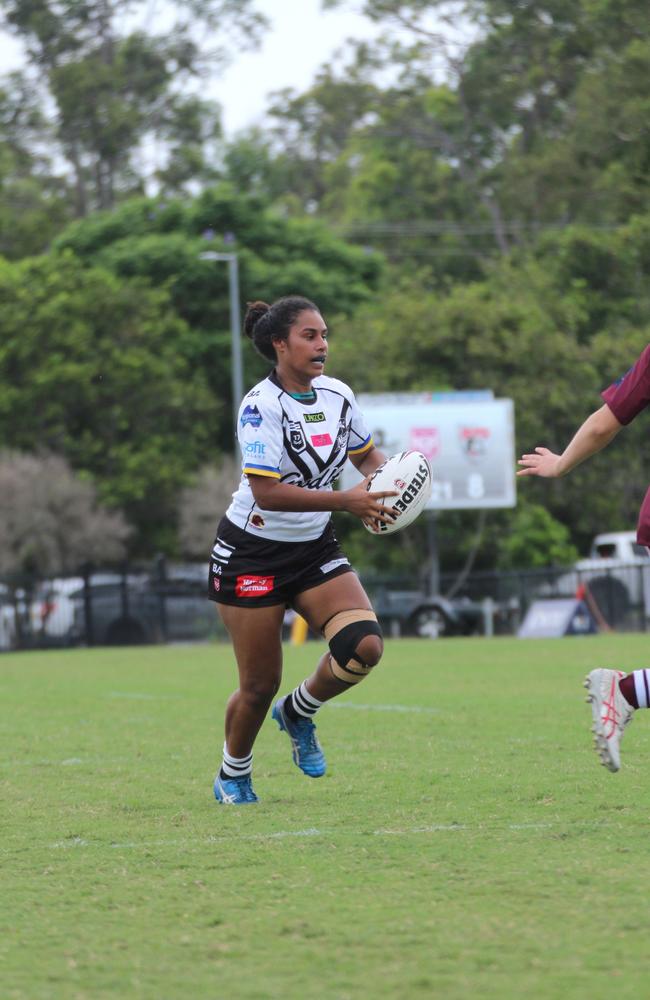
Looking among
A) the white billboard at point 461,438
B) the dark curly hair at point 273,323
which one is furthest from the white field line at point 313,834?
the white billboard at point 461,438

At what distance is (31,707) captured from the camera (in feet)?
46.8

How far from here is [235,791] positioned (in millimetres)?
7324

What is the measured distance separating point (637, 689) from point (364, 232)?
5272cm

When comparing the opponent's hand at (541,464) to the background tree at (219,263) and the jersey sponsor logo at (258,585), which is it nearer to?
the jersey sponsor logo at (258,585)

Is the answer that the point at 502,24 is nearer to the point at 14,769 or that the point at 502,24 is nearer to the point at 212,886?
the point at 14,769

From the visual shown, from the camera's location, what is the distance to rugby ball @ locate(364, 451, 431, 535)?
6.91 m

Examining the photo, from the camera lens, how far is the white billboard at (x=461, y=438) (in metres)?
33.3

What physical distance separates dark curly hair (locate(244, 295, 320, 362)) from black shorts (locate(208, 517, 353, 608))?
79 centimetres

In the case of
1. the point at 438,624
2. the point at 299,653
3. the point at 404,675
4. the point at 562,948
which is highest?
the point at 562,948

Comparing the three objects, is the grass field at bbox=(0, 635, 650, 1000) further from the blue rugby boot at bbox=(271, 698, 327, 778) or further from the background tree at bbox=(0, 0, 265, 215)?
the background tree at bbox=(0, 0, 265, 215)

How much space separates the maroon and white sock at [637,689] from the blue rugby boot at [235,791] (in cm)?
204

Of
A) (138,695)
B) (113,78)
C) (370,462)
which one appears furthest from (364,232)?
(370,462)

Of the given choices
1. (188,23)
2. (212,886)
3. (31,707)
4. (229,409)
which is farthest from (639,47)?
(212,886)

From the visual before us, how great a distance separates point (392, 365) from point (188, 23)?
74.1 feet
